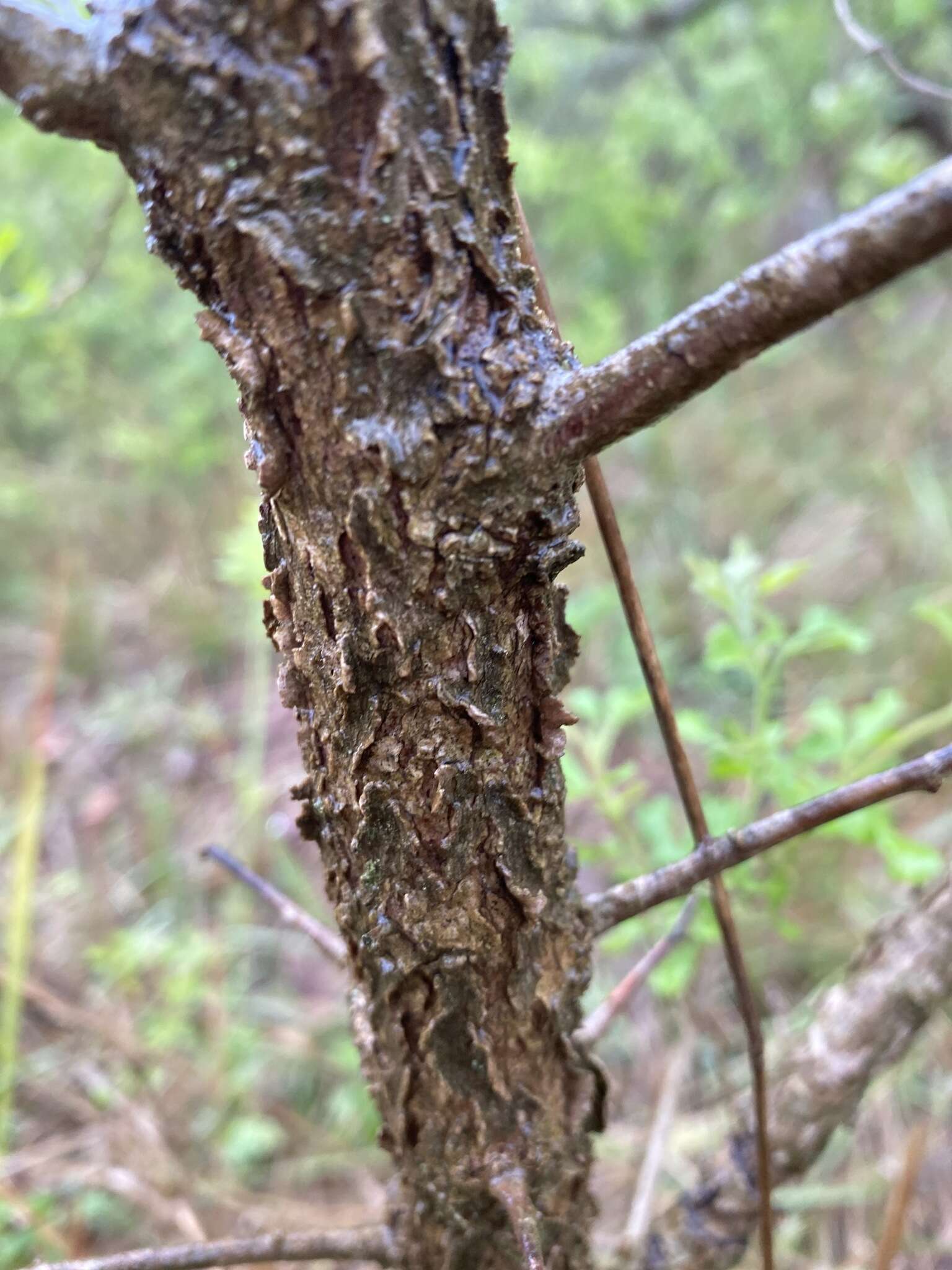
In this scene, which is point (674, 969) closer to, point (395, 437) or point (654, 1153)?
point (654, 1153)

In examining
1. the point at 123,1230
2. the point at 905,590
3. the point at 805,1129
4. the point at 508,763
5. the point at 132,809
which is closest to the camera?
the point at 508,763

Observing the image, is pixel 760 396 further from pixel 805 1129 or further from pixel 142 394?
pixel 805 1129

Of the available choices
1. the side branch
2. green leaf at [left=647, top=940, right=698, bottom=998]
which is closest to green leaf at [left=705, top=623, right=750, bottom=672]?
green leaf at [left=647, top=940, right=698, bottom=998]

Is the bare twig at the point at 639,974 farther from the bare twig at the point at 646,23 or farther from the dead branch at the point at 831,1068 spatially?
the bare twig at the point at 646,23

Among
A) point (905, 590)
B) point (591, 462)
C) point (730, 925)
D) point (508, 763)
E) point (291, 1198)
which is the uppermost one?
point (905, 590)

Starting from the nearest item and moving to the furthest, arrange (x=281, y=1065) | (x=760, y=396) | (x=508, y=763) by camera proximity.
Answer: (x=508, y=763) → (x=281, y=1065) → (x=760, y=396)

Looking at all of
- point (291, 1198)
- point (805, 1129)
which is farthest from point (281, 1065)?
point (805, 1129)

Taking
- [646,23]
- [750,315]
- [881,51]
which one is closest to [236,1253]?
[750,315]

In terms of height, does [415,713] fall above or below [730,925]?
above

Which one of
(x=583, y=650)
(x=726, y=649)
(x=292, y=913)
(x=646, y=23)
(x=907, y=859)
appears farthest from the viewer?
(x=646, y=23)
